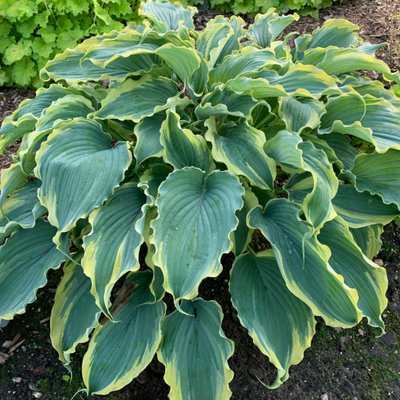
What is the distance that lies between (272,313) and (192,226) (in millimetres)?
532

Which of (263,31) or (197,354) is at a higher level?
(263,31)

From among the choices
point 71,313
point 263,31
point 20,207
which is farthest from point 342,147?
point 20,207

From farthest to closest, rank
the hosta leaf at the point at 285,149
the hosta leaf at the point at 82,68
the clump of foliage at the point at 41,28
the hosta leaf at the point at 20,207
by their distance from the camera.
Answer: the clump of foliage at the point at 41,28, the hosta leaf at the point at 82,68, the hosta leaf at the point at 20,207, the hosta leaf at the point at 285,149

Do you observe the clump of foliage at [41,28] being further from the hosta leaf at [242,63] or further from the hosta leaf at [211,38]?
the hosta leaf at [242,63]

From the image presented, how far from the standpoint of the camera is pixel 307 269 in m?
1.36

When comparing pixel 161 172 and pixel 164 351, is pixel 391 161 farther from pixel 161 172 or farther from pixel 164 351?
pixel 164 351

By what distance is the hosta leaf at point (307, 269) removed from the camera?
1275mm

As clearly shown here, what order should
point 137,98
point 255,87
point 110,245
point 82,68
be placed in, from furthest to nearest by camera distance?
point 82,68
point 137,98
point 255,87
point 110,245

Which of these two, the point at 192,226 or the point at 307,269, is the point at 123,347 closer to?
the point at 192,226

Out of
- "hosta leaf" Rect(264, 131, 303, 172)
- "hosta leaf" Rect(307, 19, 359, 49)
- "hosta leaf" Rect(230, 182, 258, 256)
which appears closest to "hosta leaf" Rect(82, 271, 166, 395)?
"hosta leaf" Rect(230, 182, 258, 256)

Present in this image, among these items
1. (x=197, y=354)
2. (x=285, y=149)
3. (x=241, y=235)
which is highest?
(x=285, y=149)

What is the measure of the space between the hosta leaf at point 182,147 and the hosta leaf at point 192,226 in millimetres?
122

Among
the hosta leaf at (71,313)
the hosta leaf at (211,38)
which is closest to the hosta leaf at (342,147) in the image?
the hosta leaf at (211,38)

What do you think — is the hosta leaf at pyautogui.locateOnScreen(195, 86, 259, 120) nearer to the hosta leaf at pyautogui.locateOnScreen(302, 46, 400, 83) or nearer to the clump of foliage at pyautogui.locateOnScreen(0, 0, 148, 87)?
the hosta leaf at pyautogui.locateOnScreen(302, 46, 400, 83)
